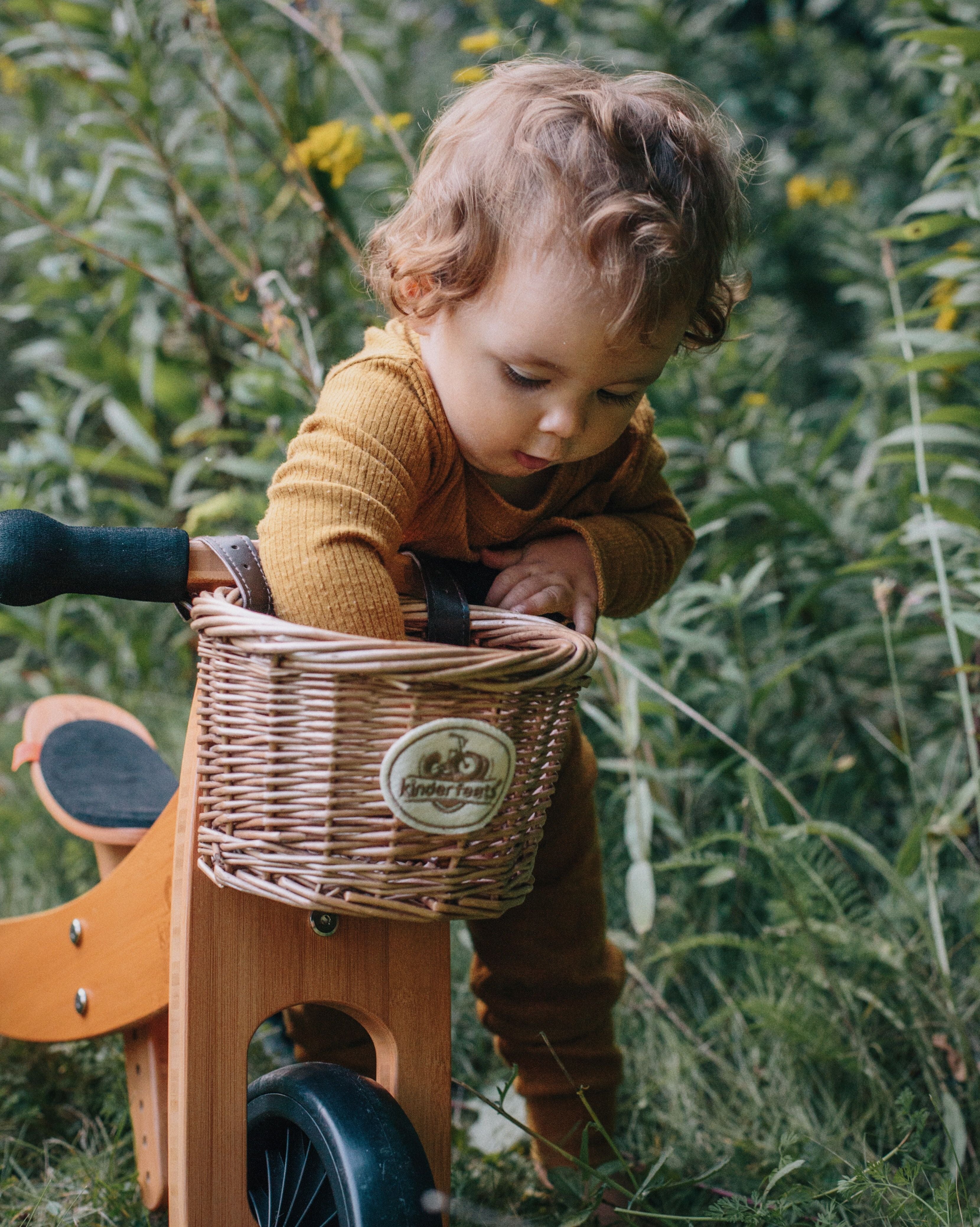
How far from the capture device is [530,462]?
1.22m

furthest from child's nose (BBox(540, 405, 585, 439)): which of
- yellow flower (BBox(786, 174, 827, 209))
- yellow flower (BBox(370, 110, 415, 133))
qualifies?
yellow flower (BBox(786, 174, 827, 209))

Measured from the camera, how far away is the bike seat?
4.81 feet

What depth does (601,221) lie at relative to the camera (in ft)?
3.50

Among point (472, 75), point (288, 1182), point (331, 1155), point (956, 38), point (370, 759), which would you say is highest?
point (956, 38)

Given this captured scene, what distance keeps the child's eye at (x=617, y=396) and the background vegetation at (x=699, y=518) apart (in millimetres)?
649

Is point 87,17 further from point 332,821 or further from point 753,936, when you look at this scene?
point 753,936

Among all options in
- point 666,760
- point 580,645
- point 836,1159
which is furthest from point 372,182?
point 836,1159

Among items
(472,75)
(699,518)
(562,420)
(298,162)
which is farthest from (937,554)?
(298,162)

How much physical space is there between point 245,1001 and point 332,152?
1.53 metres

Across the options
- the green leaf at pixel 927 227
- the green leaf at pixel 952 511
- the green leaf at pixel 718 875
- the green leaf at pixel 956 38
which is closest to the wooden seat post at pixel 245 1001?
the green leaf at pixel 718 875

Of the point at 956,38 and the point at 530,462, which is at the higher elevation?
the point at 956,38

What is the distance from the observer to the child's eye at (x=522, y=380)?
1.14 metres

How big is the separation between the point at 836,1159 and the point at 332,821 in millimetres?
914

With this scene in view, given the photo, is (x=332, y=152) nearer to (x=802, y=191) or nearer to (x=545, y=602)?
(x=545, y=602)
